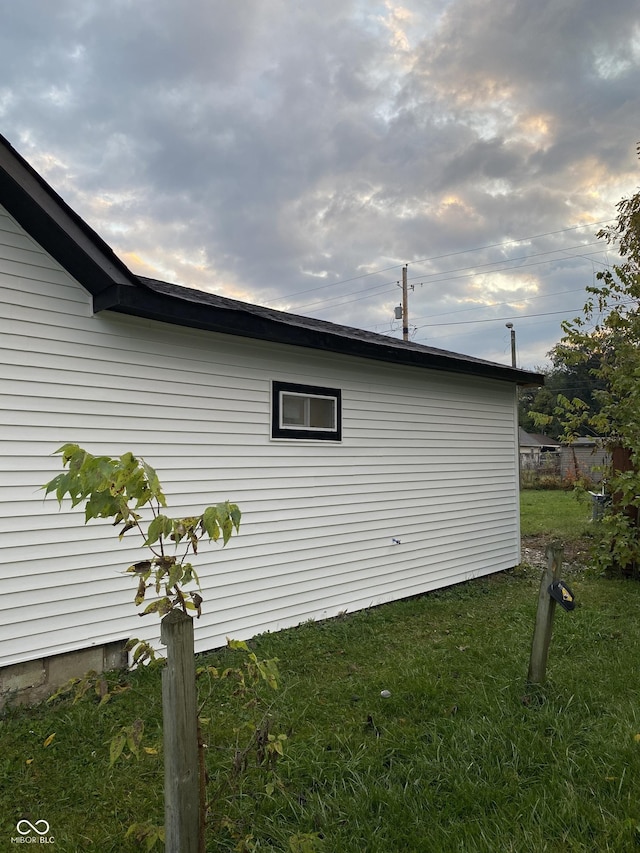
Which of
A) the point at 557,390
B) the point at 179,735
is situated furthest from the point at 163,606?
the point at 557,390

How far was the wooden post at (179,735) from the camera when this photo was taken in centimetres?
135

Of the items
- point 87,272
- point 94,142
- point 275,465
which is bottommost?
point 275,465

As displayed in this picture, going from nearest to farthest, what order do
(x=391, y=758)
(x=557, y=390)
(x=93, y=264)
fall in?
(x=391, y=758)
(x=93, y=264)
(x=557, y=390)

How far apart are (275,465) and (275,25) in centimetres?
570

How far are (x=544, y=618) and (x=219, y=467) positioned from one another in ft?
8.68

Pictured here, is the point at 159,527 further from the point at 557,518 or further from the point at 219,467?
the point at 557,518

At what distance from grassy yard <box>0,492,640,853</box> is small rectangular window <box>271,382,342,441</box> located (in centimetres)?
193

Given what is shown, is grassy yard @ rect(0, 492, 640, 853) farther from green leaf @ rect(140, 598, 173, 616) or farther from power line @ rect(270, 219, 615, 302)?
power line @ rect(270, 219, 615, 302)

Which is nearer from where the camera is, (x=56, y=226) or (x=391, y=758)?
(x=391, y=758)

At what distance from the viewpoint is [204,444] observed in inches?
162

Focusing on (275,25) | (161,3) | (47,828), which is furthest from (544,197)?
(47,828)

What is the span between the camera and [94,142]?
6.93 meters

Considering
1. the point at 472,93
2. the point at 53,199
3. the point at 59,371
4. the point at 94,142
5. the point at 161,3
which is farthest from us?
the point at 472,93

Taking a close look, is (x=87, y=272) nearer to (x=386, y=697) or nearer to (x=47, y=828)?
(x=47, y=828)
